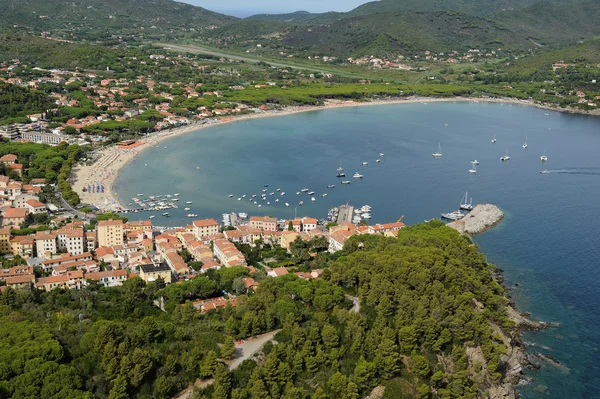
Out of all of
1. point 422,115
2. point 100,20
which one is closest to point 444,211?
point 422,115

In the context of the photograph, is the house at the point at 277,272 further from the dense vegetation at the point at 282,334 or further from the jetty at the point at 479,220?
the jetty at the point at 479,220

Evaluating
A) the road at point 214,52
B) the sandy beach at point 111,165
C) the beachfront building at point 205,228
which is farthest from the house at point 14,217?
the road at point 214,52

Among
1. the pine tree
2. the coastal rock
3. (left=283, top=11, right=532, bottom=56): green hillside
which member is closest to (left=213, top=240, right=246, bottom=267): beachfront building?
the pine tree

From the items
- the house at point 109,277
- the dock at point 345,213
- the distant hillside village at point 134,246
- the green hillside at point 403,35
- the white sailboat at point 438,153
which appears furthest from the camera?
the green hillside at point 403,35

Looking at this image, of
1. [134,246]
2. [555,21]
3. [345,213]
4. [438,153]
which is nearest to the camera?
[134,246]

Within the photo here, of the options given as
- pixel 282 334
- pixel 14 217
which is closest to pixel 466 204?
pixel 282 334

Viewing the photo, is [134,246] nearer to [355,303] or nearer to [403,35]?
[355,303]

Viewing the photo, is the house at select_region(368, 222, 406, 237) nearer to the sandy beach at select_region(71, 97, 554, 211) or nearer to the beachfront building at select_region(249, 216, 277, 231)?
the beachfront building at select_region(249, 216, 277, 231)
